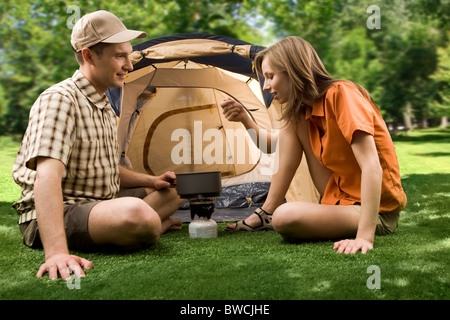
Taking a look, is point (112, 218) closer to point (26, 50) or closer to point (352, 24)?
point (26, 50)

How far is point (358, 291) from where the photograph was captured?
3.58 feet

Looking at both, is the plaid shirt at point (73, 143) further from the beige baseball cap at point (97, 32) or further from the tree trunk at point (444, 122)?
the tree trunk at point (444, 122)

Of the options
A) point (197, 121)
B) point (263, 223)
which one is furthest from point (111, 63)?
point (197, 121)

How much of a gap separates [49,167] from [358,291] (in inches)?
33.5

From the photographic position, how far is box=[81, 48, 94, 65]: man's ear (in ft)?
5.07

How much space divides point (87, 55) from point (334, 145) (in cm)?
86

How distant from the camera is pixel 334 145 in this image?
1625 mm

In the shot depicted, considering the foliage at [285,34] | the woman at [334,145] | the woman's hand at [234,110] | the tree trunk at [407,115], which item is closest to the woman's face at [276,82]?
the woman at [334,145]

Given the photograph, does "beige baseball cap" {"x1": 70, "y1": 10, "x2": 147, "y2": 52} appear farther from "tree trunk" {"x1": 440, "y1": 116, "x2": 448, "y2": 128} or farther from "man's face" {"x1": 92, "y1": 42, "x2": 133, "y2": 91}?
"tree trunk" {"x1": 440, "y1": 116, "x2": 448, "y2": 128}

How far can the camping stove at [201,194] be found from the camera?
72.0 inches

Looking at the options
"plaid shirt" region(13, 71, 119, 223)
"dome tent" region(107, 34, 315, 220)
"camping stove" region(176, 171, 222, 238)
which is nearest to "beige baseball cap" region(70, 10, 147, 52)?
"plaid shirt" region(13, 71, 119, 223)

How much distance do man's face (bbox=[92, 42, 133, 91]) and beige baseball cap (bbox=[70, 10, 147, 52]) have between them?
0.03 metres

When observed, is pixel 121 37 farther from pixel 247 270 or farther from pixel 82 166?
pixel 247 270
